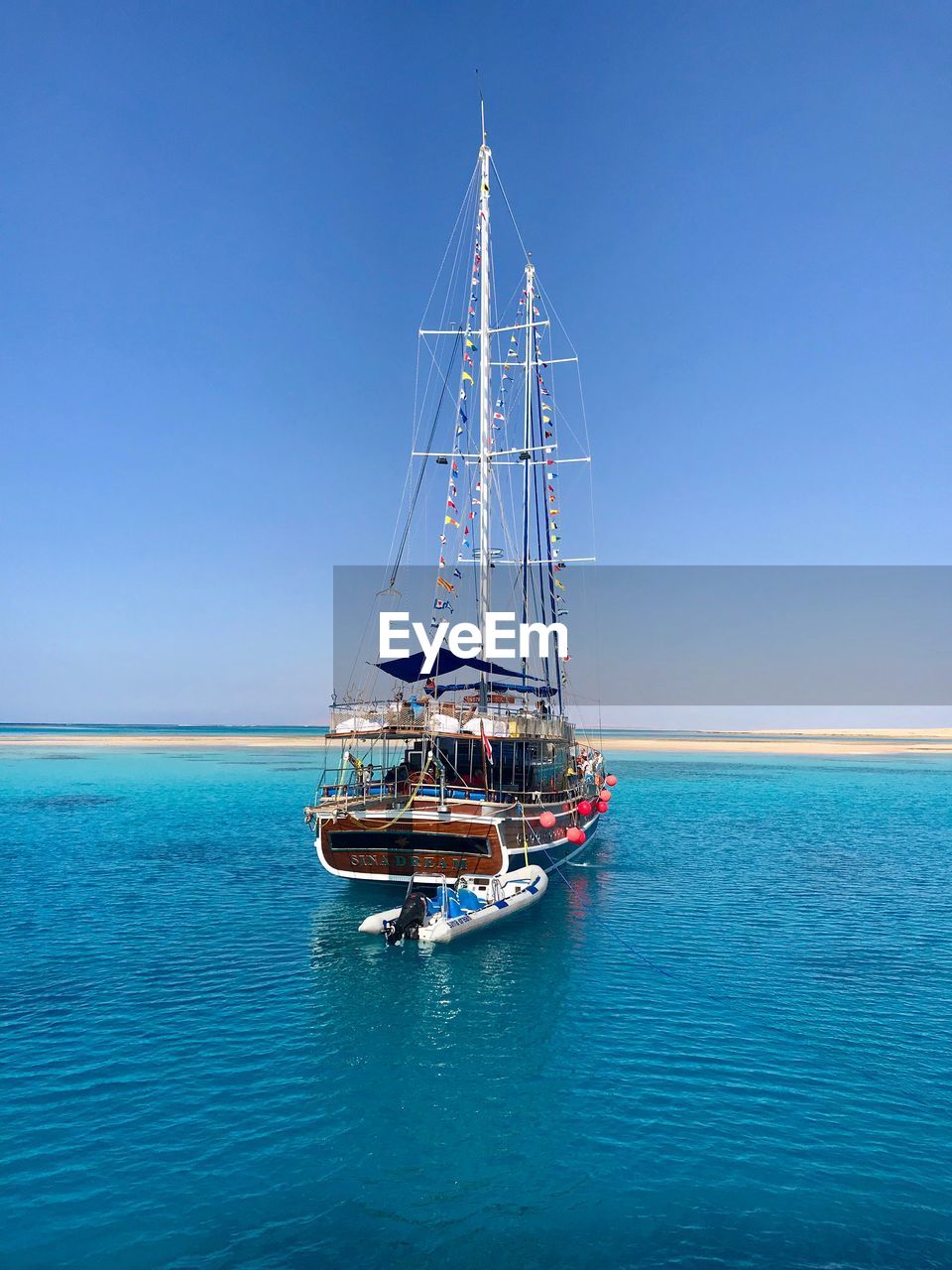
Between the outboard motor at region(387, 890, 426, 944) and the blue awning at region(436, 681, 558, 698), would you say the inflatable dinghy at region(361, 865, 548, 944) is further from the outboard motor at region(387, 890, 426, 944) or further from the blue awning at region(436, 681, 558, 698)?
the blue awning at region(436, 681, 558, 698)

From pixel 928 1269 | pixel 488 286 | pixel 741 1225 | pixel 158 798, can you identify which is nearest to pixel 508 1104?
pixel 741 1225

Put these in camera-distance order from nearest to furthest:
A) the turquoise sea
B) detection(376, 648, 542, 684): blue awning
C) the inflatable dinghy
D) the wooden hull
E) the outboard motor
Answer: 1. the turquoise sea
2. the outboard motor
3. the inflatable dinghy
4. the wooden hull
5. detection(376, 648, 542, 684): blue awning

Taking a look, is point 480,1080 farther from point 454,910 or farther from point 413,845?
point 413,845

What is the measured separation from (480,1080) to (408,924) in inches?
346

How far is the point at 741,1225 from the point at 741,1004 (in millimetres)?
8364

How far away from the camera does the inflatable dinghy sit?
22.4 meters

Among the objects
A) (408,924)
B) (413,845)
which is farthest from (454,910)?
(413,845)

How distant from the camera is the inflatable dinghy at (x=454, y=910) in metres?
22.4

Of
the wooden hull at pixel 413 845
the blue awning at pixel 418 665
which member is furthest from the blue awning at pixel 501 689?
the wooden hull at pixel 413 845

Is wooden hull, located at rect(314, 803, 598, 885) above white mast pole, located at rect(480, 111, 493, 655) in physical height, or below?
below

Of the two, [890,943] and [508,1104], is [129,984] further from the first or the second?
[890,943]

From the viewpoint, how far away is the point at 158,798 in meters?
64.4

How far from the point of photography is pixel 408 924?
73.4ft

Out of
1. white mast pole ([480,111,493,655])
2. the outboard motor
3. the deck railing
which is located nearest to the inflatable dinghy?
the outboard motor
